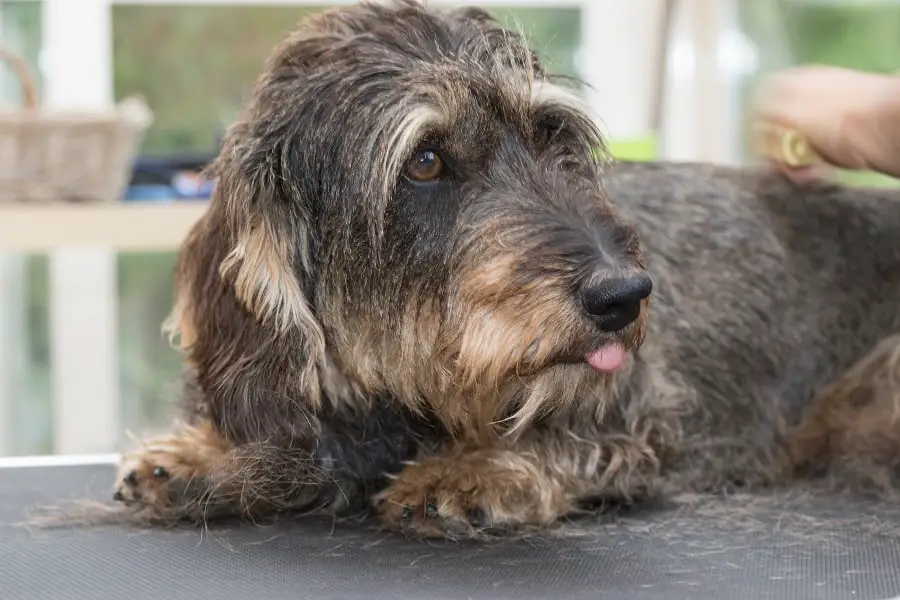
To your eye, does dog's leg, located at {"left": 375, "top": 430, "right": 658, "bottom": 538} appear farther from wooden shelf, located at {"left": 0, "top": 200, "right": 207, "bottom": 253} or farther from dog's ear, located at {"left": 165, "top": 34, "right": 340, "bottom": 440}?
wooden shelf, located at {"left": 0, "top": 200, "right": 207, "bottom": 253}

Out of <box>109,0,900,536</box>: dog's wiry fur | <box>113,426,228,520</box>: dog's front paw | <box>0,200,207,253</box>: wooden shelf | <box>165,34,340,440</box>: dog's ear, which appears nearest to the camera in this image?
<box>109,0,900,536</box>: dog's wiry fur

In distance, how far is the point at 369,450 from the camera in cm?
258

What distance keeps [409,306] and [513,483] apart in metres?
A: 0.39

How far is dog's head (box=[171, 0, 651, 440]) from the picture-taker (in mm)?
2238

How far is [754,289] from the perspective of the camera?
3.12m

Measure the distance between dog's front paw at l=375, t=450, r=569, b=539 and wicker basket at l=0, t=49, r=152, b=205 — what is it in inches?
84.7

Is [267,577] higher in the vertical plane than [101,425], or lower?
higher

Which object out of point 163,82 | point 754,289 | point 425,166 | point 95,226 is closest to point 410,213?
point 425,166

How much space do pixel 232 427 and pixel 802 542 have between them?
3.55ft

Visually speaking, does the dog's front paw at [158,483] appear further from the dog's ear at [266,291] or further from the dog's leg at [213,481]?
the dog's ear at [266,291]

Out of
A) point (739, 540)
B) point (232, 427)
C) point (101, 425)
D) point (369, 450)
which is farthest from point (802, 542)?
point (101, 425)

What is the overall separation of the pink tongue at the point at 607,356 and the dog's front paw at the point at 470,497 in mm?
361

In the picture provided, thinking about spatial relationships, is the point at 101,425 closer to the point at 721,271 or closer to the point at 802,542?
the point at 721,271

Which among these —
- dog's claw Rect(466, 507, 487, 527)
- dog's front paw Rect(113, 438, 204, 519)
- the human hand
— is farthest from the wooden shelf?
dog's claw Rect(466, 507, 487, 527)
